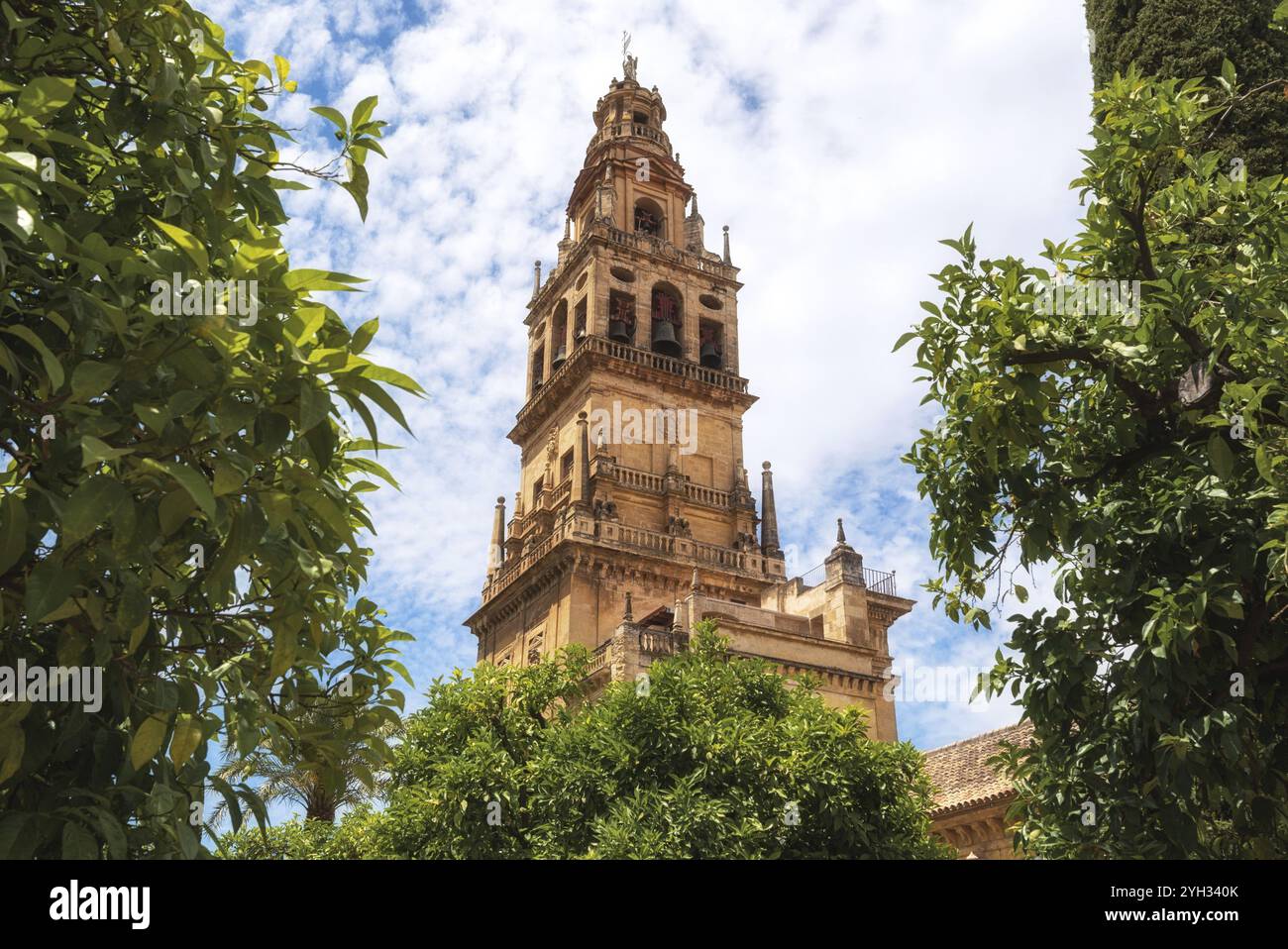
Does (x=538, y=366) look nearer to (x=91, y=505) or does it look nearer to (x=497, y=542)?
(x=497, y=542)

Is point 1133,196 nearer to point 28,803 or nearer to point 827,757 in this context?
point 28,803

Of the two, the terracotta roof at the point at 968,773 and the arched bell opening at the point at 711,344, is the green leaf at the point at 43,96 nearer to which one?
the terracotta roof at the point at 968,773

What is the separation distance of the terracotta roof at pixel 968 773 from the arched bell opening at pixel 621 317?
21.3 meters

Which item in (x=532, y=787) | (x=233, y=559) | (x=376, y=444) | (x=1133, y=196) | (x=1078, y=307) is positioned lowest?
(x=532, y=787)

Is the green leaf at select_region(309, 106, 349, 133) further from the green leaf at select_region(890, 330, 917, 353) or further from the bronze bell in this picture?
the bronze bell

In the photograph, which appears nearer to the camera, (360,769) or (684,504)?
(360,769)

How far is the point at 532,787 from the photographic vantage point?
2120 centimetres

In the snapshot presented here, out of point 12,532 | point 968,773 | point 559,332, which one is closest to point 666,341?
point 559,332

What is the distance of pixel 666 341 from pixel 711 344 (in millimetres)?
2733

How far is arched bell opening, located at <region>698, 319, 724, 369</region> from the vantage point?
47.6 meters

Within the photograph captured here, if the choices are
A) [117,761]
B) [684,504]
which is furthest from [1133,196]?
[684,504]

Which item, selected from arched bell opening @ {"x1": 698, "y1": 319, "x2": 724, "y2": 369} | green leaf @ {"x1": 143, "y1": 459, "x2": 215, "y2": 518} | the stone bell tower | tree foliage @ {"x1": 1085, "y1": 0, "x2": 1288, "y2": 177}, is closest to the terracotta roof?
the stone bell tower

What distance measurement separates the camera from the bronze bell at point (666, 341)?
46344mm
